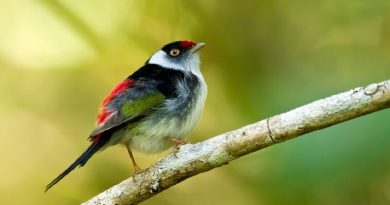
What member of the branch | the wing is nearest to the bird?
the wing

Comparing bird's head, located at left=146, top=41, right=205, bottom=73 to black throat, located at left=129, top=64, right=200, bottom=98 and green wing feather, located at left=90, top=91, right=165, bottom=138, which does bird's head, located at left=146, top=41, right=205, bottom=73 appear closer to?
black throat, located at left=129, top=64, right=200, bottom=98

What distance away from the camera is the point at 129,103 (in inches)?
146

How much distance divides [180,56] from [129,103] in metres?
0.93

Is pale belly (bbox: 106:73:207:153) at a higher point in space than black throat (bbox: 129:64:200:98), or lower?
lower

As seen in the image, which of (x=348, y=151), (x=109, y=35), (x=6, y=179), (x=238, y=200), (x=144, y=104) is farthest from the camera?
(x=6, y=179)

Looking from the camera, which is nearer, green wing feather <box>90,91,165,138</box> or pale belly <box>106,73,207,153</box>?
green wing feather <box>90,91,165,138</box>

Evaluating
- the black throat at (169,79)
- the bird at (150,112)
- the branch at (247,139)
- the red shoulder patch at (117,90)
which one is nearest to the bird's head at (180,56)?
the black throat at (169,79)

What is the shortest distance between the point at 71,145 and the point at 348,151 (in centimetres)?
308

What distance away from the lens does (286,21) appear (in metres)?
4.78

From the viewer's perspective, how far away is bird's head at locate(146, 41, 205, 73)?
4479 millimetres

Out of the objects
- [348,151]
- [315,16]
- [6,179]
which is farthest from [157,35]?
[348,151]

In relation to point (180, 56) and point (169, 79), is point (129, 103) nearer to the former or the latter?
point (169, 79)

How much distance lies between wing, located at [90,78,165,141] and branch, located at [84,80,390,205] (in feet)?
1.24

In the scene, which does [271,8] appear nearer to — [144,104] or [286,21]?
[286,21]
